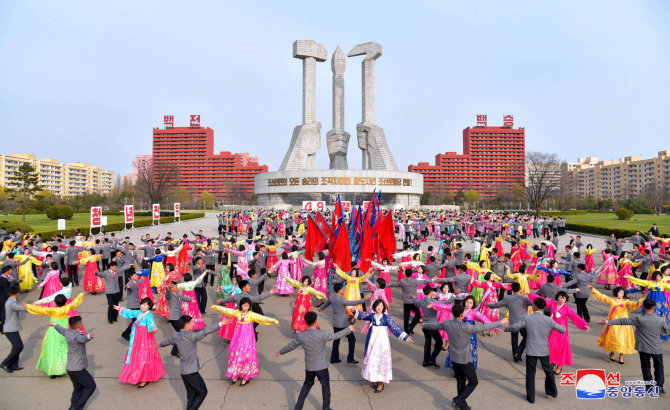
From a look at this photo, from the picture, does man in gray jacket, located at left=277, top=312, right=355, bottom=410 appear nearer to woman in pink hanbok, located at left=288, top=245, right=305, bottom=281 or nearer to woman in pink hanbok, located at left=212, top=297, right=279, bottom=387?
woman in pink hanbok, located at left=212, top=297, right=279, bottom=387

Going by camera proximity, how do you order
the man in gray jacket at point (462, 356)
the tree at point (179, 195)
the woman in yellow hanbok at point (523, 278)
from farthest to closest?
the tree at point (179, 195) → the woman in yellow hanbok at point (523, 278) → the man in gray jacket at point (462, 356)

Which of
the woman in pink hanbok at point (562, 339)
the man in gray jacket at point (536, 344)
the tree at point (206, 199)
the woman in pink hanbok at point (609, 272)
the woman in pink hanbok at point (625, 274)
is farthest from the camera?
the tree at point (206, 199)

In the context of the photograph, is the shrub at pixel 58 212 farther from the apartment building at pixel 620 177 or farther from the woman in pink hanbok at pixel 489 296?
the apartment building at pixel 620 177

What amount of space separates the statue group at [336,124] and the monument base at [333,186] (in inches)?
89.1

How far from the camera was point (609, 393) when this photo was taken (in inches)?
233

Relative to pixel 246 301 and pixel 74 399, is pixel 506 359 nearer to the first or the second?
pixel 246 301

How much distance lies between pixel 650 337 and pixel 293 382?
17.5 ft

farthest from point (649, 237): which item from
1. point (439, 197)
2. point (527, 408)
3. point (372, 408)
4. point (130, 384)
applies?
point (439, 197)

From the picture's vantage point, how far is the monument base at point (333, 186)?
60.8 metres

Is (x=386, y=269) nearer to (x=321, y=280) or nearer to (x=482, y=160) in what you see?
(x=321, y=280)

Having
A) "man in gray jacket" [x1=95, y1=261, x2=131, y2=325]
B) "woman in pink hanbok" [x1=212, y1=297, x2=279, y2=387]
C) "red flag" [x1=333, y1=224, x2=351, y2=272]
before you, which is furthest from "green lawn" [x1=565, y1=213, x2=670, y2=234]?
"man in gray jacket" [x1=95, y1=261, x2=131, y2=325]

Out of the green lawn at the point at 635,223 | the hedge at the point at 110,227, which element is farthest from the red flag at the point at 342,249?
the green lawn at the point at 635,223

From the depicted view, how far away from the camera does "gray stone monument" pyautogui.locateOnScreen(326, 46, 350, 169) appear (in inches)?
2446

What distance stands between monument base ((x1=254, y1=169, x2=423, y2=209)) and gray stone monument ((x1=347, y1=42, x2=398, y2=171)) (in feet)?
9.68
